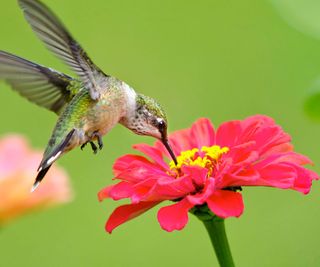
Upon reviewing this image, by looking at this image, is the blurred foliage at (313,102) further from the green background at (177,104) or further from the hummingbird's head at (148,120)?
the green background at (177,104)

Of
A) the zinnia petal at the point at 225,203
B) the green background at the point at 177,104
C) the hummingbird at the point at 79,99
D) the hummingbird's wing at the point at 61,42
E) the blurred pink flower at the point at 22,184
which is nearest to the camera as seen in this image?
the zinnia petal at the point at 225,203

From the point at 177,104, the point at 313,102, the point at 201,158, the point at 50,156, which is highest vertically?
the point at 313,102

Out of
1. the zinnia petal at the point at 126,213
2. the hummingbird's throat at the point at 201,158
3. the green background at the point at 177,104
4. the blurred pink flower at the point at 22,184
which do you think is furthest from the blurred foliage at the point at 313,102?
the green background at the point at 177,104

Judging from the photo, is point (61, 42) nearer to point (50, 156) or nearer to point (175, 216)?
point (50, 156)

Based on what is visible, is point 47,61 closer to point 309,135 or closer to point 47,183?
point 309,135

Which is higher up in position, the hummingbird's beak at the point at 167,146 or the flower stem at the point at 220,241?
the hummingbird's beak at the point at 167,146

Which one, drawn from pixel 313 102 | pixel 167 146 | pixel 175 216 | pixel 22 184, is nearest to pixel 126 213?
pixel 175 216
